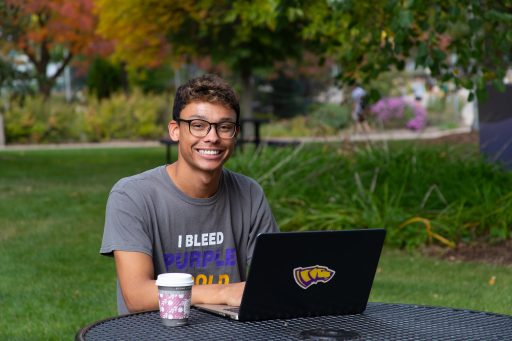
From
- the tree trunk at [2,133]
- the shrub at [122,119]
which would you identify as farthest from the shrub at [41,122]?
the tree trunk at [2,133]

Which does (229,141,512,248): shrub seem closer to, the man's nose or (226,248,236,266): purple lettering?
(226,248,236,266): purple lettering

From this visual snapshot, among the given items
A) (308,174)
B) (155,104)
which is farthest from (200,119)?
(155,104)

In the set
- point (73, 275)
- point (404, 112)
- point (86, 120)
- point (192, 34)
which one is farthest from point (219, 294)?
point (404, 112)

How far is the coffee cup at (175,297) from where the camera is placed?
3.04 m

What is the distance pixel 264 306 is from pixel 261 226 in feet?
2.66

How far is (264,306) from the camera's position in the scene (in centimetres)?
309

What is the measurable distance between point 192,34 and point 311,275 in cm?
1786

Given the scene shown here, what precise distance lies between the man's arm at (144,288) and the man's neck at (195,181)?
31 cm

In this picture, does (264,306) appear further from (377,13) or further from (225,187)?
(377,13)

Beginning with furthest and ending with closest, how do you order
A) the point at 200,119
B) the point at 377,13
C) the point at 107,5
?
1. the point at 107,5
2. the point at 377,13
3. the point at 200,119

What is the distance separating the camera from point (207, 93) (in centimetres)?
353

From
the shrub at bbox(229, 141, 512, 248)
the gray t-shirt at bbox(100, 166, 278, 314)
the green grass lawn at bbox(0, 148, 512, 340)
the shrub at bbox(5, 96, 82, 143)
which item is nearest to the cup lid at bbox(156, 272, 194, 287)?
the gray t-shirt at bbox(100, 166, 278, 314)

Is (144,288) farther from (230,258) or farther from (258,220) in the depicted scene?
(258,220)

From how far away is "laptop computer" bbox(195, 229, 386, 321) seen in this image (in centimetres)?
295
